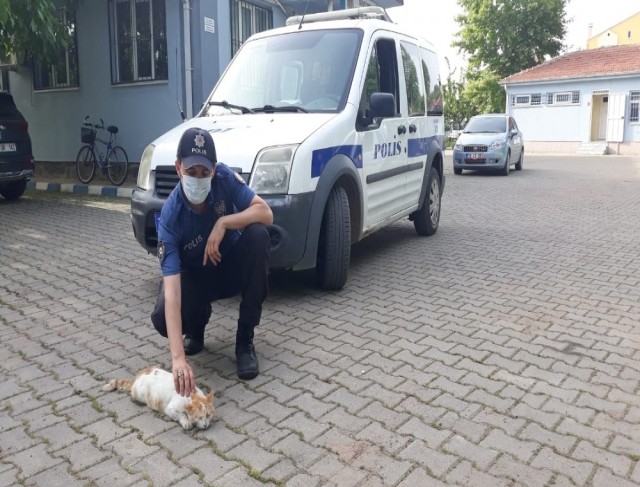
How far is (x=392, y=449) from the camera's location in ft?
9.10

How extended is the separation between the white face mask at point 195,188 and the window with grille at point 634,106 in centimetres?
3241

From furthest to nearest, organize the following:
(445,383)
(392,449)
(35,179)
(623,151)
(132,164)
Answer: (623,151) → (35,179) → (132,164) → (445,383) → (392,449)

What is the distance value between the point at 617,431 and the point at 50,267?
5.16 meters

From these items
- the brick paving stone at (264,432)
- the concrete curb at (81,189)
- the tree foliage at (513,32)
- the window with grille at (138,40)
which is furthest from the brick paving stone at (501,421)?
the tree foliage at (513,32)

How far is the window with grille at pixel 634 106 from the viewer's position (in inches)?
1218

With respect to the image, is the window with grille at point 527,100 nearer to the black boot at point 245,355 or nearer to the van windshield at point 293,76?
the van windshield at point 293,76

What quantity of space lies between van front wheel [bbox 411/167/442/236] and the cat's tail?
4.82 m

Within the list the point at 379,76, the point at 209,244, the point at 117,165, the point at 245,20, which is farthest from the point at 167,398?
the point at 245,20

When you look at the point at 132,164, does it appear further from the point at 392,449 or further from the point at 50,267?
the point at 392,449

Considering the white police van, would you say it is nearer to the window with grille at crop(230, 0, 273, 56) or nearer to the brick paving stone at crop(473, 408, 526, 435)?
the brick paving stone at crop(473, 408, 526, 435)

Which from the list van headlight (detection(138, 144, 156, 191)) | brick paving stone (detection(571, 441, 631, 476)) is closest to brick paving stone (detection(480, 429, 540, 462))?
brick paving stone (detection(571, 441, 631, 476))

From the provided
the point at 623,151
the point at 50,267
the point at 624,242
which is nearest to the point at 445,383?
the point at 50,267

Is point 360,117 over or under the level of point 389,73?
under

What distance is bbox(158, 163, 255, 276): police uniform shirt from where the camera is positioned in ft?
10.8
